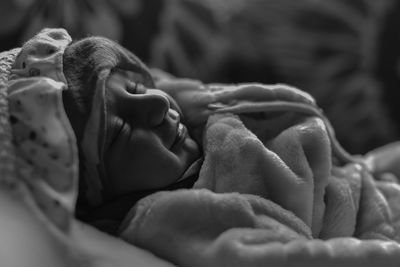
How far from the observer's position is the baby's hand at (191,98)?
30.1 inches

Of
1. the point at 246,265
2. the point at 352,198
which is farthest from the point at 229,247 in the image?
the point at 352,198

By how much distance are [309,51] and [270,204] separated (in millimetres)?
711

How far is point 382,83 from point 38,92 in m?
0.89

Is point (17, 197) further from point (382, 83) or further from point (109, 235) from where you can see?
point (382, 83)

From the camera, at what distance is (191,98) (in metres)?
0.79

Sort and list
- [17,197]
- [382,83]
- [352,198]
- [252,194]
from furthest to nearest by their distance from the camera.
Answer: [382,83] → [352,198] → [252,194] → [17,197]

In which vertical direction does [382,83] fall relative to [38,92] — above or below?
below

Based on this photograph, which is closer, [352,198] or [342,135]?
[352,198]

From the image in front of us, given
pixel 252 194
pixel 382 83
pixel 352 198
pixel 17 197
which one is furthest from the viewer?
pixel 382 83

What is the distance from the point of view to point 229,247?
536 millimetres

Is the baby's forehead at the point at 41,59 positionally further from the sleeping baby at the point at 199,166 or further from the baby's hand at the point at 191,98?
the baby's hand at the point at 191,98

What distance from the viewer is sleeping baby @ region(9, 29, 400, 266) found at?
56 cm

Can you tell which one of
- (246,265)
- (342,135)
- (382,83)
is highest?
(246,265)

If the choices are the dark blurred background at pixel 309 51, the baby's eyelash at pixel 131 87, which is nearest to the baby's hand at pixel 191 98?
the baby's eyelash at pixel 131 87
